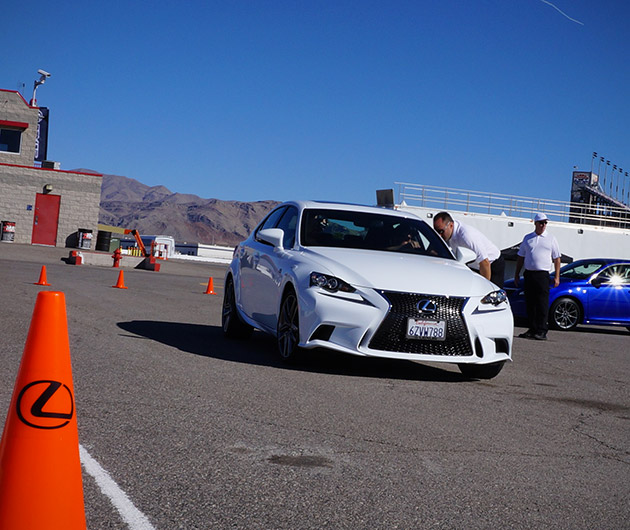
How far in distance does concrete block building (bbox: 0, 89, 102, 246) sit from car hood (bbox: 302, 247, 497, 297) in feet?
119

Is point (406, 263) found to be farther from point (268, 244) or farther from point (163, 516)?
point (163, 516)

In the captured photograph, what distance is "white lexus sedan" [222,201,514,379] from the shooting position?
22.1ft

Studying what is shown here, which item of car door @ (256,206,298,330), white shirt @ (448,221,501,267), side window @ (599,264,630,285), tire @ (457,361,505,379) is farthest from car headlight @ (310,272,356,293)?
side window @ (599,264,630,285)

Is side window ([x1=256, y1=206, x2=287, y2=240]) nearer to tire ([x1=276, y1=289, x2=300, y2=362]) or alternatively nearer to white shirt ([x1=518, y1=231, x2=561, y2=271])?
tire ([x1=276, y1=289, x2=300, y2=362])

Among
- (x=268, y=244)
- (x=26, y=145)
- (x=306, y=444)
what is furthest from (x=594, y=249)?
(x=306, y=444)

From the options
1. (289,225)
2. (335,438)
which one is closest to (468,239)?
(289,225)

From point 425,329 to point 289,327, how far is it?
48.6 inches

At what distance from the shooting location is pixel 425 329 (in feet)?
22.2

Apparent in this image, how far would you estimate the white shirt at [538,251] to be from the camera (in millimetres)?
12055

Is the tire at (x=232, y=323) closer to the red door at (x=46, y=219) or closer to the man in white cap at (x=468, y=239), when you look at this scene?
the man in white cap at (x=468, y=239)

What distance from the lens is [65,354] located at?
121 inches

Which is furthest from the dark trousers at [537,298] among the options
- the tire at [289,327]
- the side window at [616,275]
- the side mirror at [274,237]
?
the tire at [289,327]

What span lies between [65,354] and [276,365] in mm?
4418

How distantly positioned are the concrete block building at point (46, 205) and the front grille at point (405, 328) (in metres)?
37.1
